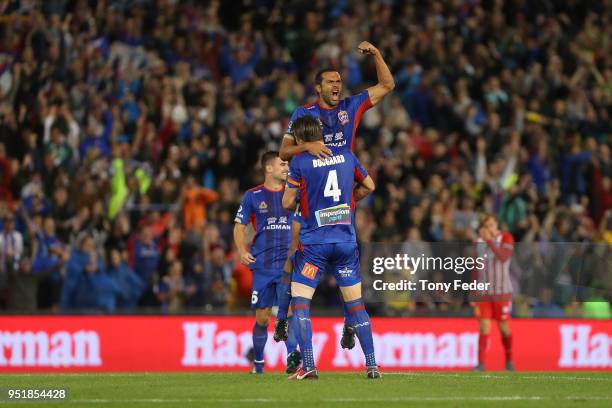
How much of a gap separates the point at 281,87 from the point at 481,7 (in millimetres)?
5689

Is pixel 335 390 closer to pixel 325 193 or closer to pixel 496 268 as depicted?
pixel 325 193

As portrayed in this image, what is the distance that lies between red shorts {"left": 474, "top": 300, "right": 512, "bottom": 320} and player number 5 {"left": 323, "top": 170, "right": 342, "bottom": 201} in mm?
6707

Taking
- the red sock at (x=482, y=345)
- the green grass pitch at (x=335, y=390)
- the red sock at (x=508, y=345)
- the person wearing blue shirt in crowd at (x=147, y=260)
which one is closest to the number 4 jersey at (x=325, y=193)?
the green grass pitch at (x=335, y=390)

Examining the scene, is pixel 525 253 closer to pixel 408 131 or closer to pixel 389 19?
pixel 408 131

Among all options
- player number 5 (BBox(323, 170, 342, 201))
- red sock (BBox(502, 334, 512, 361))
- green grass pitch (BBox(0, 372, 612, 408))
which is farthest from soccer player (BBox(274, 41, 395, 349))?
red sock (BBox(502, 334, 512, 361))

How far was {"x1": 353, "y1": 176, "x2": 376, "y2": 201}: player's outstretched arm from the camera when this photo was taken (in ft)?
39.9

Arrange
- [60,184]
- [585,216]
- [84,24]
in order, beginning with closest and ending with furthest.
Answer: [60,184], [585,216], [84,24]

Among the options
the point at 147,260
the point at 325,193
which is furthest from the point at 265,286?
the point at 147,260

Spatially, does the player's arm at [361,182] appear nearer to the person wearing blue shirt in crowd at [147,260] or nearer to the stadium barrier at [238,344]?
the stadium barrier at [238,344]

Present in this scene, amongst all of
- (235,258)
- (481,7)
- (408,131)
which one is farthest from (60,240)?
(481,7)

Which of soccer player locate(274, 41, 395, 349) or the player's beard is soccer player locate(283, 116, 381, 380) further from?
the player's beard

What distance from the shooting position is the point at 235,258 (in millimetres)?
20734

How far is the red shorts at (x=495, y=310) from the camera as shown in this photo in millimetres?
18109

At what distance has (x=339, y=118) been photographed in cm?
1234
